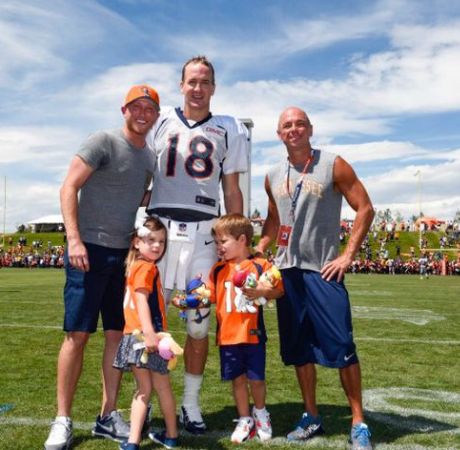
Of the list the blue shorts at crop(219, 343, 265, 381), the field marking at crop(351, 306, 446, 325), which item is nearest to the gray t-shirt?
the blue shorts at crop(219, 343, 265, 381)

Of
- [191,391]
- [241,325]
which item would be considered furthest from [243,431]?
[241,325]

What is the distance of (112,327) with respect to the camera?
4008 millimetres

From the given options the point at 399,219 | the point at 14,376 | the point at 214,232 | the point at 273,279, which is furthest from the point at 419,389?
the point at 399,219

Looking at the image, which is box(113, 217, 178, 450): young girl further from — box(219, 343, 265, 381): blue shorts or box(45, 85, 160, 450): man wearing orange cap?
box(219, 343, 265, 381): blue shorts

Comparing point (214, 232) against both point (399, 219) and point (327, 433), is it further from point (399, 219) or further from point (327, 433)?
point (399, 219)

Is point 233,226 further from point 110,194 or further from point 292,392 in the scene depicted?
point 292,392

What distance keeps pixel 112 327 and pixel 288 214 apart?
4.85ft

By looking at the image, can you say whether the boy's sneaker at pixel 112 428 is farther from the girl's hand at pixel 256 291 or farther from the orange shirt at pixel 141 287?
the girl's hand at pixel 256 291

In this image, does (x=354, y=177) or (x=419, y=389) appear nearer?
(x=354, y=177)

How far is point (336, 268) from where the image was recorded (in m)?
3.86

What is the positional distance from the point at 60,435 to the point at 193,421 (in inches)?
35.8

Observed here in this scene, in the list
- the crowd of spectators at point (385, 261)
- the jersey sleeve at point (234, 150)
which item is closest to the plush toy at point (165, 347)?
the jersey sleeve at point (234, 150)

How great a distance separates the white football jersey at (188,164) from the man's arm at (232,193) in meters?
0.07

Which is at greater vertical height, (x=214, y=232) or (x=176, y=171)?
(x=176, y=171)
